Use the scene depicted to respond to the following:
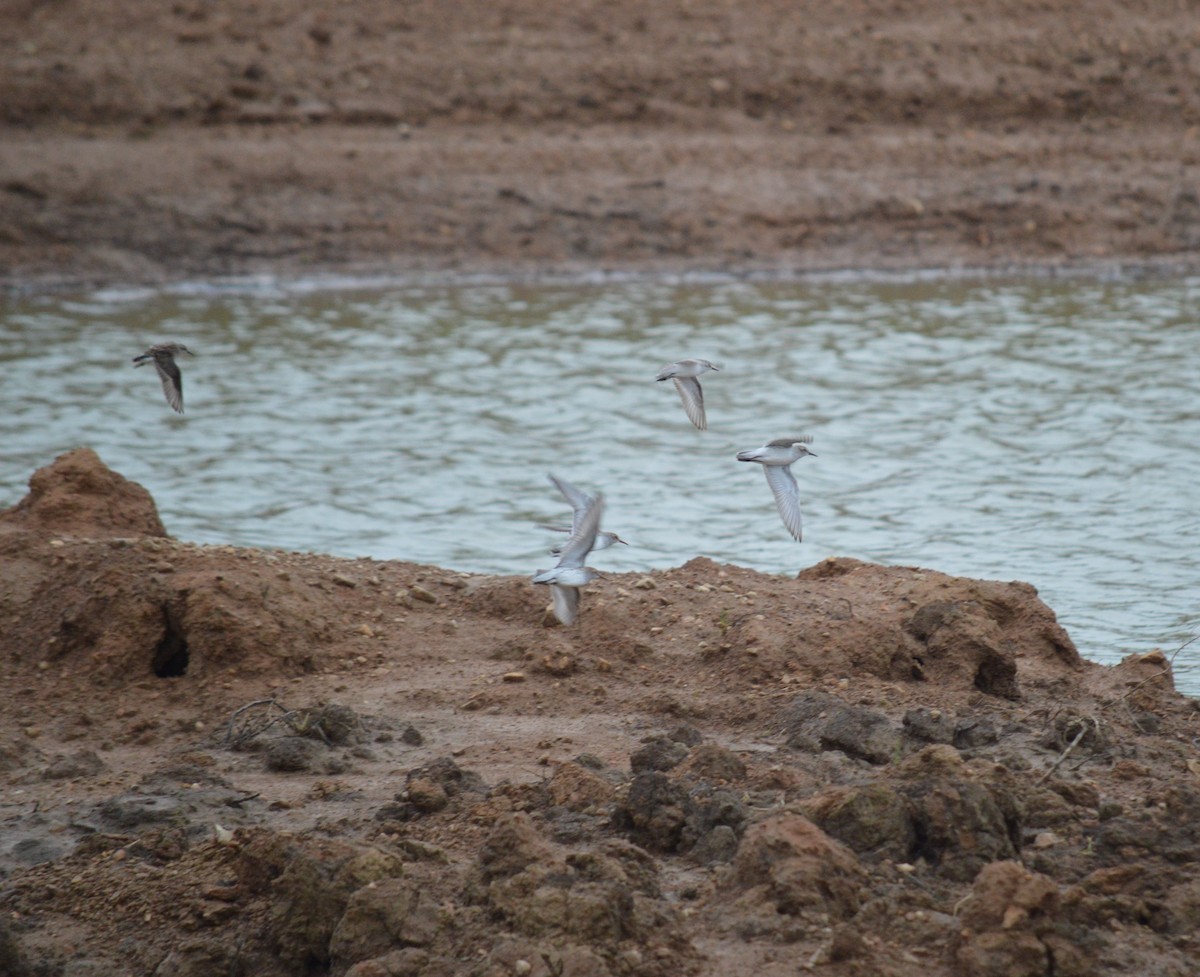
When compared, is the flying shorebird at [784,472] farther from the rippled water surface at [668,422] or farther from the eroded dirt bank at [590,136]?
the eroded dirt bank at [590,136]

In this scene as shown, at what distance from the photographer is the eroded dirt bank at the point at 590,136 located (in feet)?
55.6

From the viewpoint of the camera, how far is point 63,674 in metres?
5.53

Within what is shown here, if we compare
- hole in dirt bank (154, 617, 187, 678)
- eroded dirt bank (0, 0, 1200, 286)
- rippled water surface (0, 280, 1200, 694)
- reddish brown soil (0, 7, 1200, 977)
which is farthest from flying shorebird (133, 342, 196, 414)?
eroded dirt bank (0, 0, 1200, 286)

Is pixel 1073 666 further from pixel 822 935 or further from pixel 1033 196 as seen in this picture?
pixel 1033 196

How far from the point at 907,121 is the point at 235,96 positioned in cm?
824

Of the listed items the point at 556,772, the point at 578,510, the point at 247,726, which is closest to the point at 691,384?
the point at 578,510

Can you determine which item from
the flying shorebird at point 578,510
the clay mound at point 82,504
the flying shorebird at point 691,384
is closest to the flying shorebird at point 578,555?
the flying shorebird at point 578,510

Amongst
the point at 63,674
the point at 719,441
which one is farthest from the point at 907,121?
the point at 63,674

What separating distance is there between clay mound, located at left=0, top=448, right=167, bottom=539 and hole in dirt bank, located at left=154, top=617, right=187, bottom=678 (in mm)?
1069

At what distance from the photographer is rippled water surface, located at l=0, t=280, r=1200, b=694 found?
884 cm

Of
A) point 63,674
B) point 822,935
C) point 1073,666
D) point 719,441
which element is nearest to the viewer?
point 822,935

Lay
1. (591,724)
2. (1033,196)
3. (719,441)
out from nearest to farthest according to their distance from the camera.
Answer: (591,724) → (719,441) → (1033,196)

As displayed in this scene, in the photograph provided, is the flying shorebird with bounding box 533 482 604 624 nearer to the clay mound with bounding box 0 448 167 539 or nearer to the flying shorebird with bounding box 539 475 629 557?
the flying shorebird with bounding box 539 475 629 557

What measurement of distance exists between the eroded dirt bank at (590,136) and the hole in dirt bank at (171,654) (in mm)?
11377
